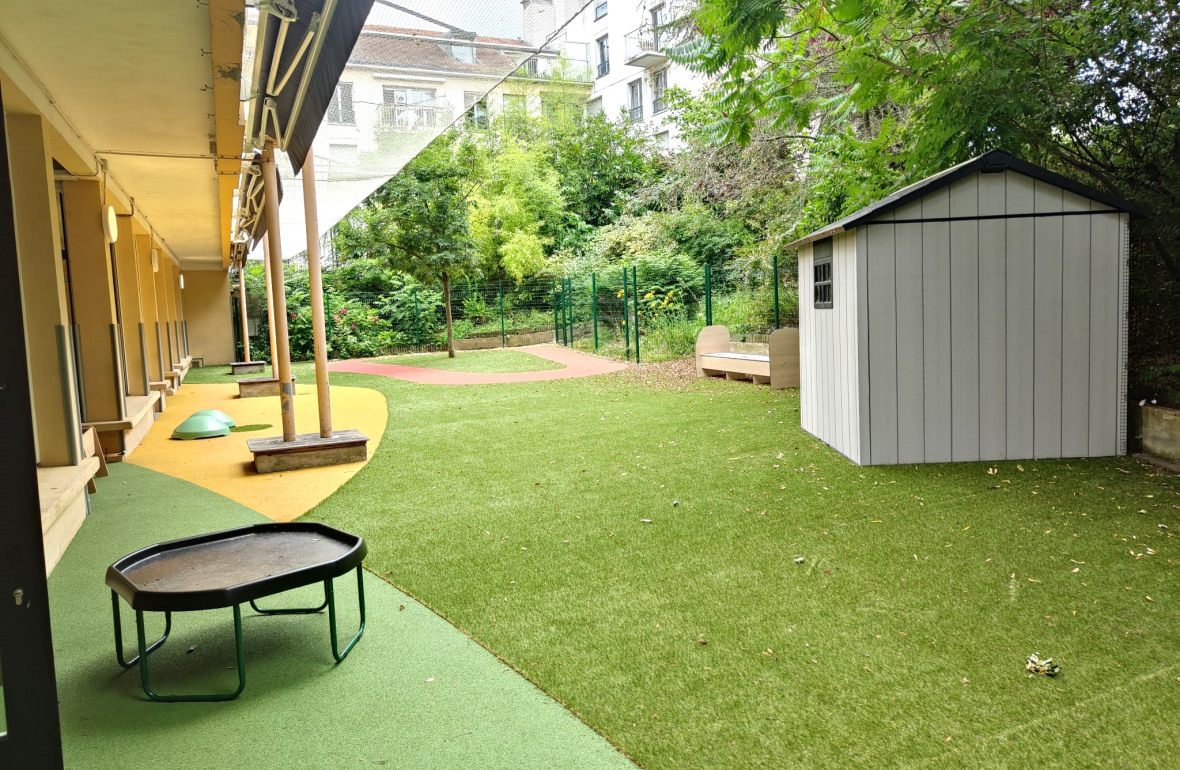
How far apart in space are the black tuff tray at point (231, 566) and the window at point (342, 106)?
8.98 feet

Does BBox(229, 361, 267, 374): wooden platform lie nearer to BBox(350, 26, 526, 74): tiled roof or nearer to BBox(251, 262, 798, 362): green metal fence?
BBox(251, 262, 798, 362): green metal fence

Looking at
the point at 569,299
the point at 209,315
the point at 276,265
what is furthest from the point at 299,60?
the point at 209,315

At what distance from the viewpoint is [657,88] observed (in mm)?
31422

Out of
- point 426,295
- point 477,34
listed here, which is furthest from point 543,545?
point 426,295

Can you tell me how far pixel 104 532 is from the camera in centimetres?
529

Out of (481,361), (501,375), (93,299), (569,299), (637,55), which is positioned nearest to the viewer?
(93,299)

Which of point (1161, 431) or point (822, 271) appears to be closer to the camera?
point (1161, 431)

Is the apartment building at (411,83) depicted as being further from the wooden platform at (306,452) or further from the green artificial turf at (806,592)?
the green artificial turf at (806,592)

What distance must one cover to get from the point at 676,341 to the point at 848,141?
756cm

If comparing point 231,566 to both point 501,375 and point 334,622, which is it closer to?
point 334,622

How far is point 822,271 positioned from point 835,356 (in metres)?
0.86

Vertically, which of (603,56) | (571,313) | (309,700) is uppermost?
(603,56)

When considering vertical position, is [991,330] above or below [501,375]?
above

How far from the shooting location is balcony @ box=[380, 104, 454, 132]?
5547 mm
